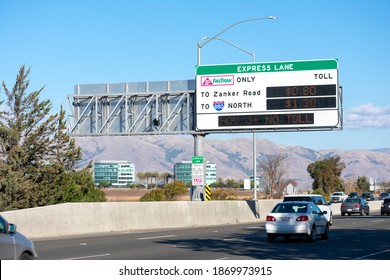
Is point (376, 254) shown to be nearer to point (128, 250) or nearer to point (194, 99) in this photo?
point (128, 250)

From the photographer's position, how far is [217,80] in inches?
1874

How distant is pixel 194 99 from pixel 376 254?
97.8ft

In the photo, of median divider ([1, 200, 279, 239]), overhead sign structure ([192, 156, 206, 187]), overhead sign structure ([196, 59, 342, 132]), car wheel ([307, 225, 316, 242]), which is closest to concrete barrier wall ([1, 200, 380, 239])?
median divider ([1, 200, 279, 239])

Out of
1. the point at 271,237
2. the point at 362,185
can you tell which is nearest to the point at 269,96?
the point at 271,237

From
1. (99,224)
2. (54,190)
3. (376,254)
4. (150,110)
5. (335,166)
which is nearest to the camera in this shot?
(376,254)

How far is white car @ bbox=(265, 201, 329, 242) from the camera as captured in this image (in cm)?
2759

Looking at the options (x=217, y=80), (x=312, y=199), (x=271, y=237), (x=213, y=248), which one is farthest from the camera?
(x=217, y=80)

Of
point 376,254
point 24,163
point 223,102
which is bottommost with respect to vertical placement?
point 376,254

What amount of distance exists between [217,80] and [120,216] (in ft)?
47.4

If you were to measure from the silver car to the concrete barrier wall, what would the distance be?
607 inches

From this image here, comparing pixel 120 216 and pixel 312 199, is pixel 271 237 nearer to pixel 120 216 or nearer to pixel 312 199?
pixel 312 199

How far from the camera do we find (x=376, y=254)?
21422mm

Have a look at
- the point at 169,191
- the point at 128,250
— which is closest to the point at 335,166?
the point at 169,191

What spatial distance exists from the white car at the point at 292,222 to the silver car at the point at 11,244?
48.9 feet
